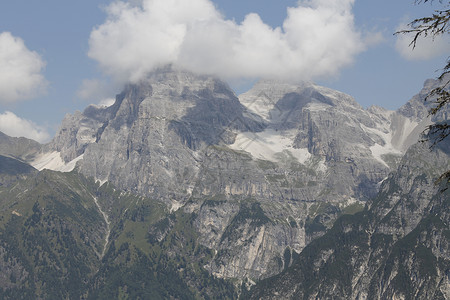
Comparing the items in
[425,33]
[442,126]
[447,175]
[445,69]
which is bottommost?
[447,175]

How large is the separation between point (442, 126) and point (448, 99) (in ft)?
6.31

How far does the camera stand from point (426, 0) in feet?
108

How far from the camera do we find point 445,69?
32344mm

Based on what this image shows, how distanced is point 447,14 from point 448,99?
4.74 metres

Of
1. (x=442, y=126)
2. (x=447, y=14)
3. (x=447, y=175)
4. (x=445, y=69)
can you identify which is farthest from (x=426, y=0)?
(x=447, y=175)

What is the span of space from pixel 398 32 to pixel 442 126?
572 centimetres

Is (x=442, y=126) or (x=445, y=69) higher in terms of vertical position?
(x=445, y=69)

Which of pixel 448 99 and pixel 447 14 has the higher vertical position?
pixel 447 14

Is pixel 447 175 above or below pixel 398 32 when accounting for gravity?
below

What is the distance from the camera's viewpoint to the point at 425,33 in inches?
1312

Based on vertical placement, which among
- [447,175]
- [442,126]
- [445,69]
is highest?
[445,69]

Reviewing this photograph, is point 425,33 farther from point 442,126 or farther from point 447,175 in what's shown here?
point 447,175

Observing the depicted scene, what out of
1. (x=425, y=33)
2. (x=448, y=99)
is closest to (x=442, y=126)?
(x=448, y=99)

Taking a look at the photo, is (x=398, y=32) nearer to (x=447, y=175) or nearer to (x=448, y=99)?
(x=448, y=99)
